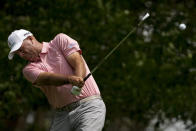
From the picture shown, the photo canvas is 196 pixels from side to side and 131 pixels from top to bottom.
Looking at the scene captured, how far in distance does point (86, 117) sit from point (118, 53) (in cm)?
639

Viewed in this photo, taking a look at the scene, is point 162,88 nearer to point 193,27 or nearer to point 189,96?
point 189,96

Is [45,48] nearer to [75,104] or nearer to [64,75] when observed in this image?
[64,75]

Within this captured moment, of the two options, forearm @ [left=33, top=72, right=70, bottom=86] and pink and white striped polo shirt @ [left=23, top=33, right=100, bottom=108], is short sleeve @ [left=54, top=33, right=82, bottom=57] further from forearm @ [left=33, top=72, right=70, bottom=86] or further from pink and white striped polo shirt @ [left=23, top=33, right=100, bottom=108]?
forearm @ [left=33, top=72, right=70, bottom=86]

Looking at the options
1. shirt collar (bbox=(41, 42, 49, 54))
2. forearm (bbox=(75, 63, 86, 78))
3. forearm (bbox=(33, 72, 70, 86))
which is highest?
shirt collar (bbox=(41, 42, 49, 54))

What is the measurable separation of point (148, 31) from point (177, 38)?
0.98m

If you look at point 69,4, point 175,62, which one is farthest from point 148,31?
point 69,4

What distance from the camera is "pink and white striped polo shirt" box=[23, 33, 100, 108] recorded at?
659cm

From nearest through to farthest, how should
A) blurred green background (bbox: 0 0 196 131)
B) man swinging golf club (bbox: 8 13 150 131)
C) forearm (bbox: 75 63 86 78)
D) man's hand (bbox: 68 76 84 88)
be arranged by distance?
1. man's hand (bbox: 68 76 84 88)
2. forearm (bbox: 75 63 86 78)
3. man swinging golf club (bbox: 8 13 150 131)
4. blurred green background (bbox: 0 0 196 131)

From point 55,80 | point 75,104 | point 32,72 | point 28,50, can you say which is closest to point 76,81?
point 55,80

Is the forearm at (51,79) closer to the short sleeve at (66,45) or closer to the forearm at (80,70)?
the forearm at (80,70)

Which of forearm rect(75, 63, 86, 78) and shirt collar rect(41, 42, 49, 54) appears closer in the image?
forearm rect(75, 63, 86, 78)

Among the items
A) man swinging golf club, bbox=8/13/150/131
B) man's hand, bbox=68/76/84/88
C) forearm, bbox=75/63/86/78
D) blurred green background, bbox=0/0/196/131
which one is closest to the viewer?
man's hand, bbox=68/76/84/88

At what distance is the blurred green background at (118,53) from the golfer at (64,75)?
5.15 m

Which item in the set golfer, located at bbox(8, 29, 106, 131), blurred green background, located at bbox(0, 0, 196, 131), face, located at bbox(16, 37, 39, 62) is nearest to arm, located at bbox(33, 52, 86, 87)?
golfer, located at bbox(8, 29, 106, 131)
